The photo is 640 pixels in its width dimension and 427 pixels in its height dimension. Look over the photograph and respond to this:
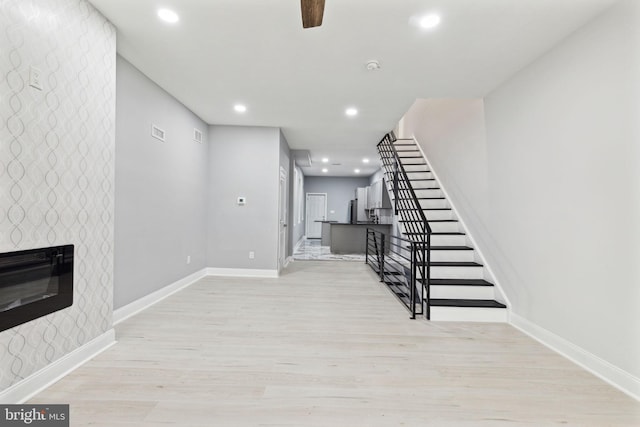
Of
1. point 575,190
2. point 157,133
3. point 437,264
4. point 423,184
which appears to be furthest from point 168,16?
point 423,184

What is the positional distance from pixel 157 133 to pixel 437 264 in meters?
3.90

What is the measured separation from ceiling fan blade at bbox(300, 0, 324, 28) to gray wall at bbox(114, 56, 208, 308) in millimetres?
2381

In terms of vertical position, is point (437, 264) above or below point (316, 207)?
below

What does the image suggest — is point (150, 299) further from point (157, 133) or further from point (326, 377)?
point (326, 377)

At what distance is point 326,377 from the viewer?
6.74 ft

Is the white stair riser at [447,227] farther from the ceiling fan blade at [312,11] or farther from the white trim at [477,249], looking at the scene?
the ceiling fan blade at [312,11]

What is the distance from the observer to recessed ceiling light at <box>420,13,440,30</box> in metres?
2.24

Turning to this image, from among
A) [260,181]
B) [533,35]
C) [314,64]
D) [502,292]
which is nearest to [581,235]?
[502,292]

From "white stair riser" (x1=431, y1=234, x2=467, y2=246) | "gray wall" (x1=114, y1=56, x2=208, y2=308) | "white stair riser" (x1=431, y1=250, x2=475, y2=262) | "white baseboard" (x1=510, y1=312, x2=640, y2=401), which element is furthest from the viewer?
"white stair riser" (x1=431, y1=234, x2=467, y2=246)

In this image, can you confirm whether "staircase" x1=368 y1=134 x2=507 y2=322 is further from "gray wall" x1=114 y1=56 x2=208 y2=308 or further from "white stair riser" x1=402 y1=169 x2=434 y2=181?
"gray wall" x1=114 y1=56 x2=208 y2=308

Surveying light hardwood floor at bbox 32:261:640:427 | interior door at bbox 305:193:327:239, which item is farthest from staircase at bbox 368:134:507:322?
interior door at bbox 305:193:327:239

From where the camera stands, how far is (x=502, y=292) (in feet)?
10.9

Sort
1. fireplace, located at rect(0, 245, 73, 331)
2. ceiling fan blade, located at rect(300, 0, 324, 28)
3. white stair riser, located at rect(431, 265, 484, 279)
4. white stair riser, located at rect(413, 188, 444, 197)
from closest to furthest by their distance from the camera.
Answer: ceiling fan blade, located at rect(300, 0, 324, 28) → fireplace, located at rect(0, 245, 73, 331) → white stair riser, located at rect(431, 265, 484, 279) → white stair riser, located at rect(413, 188, 444, 197)

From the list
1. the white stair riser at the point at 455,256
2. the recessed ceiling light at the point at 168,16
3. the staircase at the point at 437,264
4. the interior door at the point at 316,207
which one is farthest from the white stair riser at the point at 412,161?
the interior door at the point at 316,207
